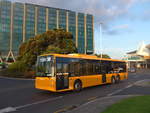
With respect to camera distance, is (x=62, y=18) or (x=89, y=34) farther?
(x=89, y=34)

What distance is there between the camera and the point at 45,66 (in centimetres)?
1107

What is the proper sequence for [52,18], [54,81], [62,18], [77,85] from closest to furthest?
1. [54,81]
2. [77,85]
3. [52,18]
4. [62,18]

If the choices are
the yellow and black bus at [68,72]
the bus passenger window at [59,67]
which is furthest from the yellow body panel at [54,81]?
the bus passenger window at [59,67]

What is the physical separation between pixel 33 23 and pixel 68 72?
7691cm

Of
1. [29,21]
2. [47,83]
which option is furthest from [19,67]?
[29,21]

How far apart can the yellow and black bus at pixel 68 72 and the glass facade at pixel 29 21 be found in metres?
71.5

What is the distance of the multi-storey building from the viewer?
7769cm

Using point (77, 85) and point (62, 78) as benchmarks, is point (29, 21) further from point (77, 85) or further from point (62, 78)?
point (62, 78)

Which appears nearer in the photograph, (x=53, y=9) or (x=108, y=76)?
(x=108, y=76)

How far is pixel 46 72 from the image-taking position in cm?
1092

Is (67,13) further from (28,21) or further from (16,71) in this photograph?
(16,71)

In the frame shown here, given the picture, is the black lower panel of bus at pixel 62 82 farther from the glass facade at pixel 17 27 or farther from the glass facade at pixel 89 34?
the glass facade at pixel 89 34

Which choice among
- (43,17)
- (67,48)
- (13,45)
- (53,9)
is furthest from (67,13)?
(67,48)

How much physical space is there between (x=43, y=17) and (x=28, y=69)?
6096cm
